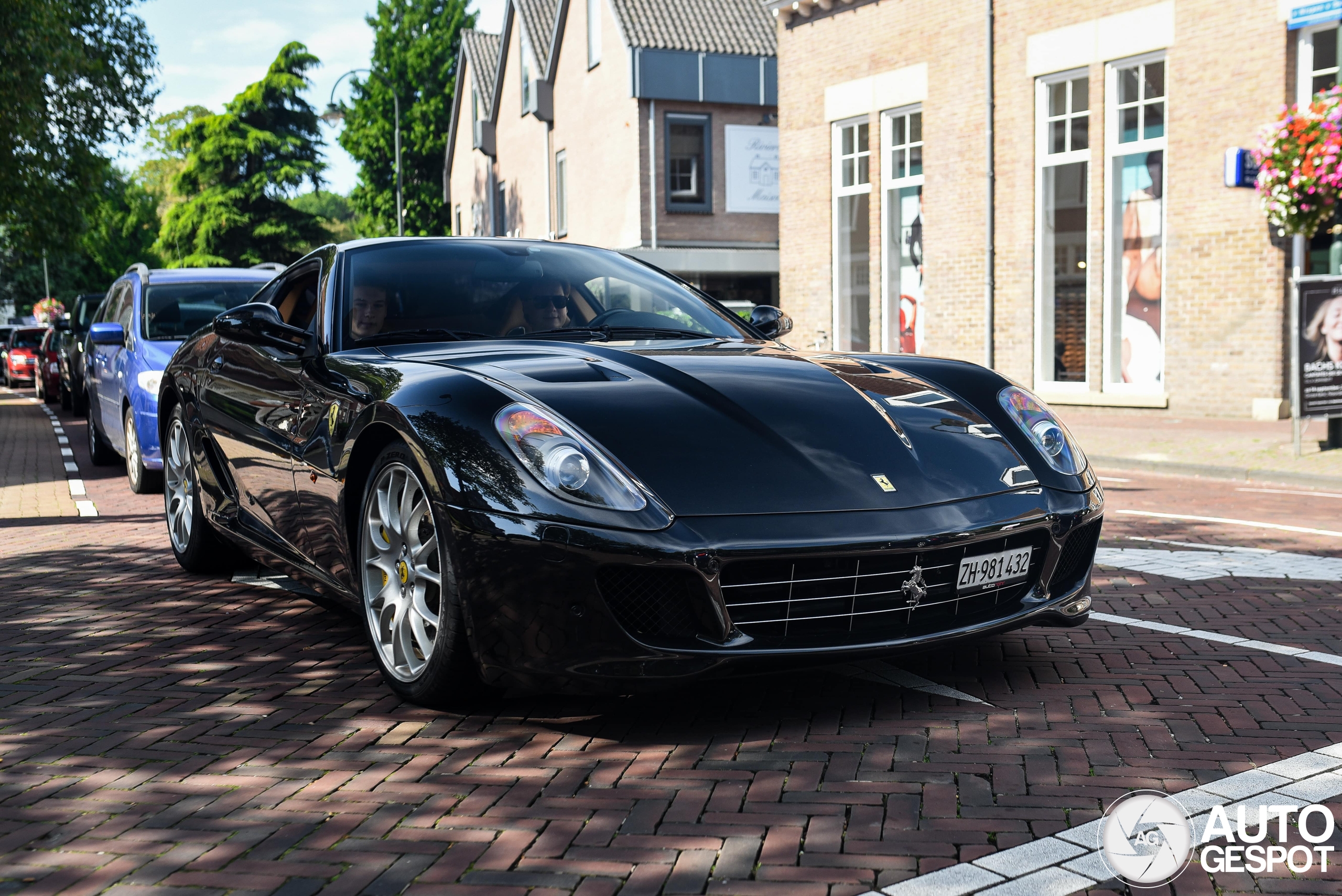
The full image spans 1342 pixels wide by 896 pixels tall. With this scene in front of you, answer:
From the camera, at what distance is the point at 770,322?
5.52m

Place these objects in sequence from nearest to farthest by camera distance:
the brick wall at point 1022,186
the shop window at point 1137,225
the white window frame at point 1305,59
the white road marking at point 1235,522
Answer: the white road marking at point 1235,522 → the white window frame at point 1305,59 → the brick wall at point 1022,186 → the shop window at point 1137,225

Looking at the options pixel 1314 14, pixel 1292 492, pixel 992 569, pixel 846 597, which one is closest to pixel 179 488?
pixel 846 597

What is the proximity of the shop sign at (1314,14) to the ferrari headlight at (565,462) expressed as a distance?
13293mm

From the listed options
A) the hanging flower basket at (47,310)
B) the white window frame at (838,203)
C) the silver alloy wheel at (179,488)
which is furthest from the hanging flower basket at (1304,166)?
the hanging flower basket at (47,310)

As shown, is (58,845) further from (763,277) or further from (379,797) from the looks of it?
(763,277)

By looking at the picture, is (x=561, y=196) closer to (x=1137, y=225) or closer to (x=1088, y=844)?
(x=1137, y=225)

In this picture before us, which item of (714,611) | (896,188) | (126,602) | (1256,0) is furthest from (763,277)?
(714,611)

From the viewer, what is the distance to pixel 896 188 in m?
21.5

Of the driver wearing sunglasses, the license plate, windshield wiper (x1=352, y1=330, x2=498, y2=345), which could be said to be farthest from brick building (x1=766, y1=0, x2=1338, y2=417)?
windshield wiper (x1=352, y1=330, x2=498, y2=345)

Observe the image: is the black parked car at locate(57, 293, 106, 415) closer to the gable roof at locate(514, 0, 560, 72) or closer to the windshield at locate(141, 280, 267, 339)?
the windshield at locate(141, 280, 267, 339)

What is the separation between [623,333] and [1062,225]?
15.0 m

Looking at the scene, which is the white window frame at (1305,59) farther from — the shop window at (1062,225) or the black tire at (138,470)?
the black tire at (138,470)

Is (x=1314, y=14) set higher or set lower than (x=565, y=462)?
higher

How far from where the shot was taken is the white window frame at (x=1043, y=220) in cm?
1811
